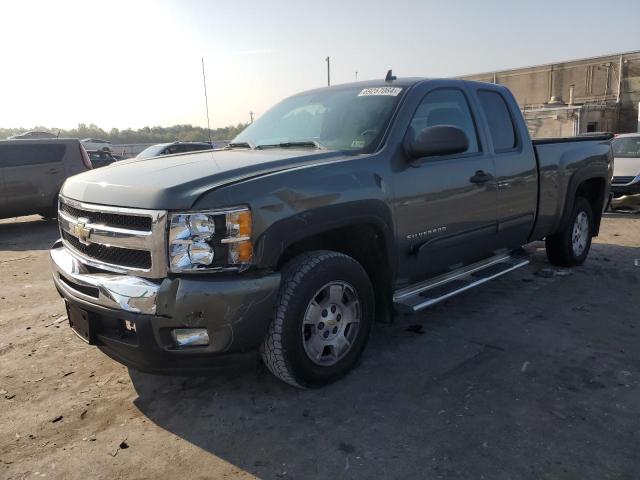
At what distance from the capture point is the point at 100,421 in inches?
122

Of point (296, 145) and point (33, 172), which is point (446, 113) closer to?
point (296, 145)

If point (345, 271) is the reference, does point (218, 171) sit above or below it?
above

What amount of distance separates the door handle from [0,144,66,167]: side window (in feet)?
31.6

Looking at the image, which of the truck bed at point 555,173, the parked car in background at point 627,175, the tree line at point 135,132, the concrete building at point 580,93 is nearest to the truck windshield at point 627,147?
the parked car in background at point 627,175

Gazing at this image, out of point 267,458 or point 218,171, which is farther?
point 218,171

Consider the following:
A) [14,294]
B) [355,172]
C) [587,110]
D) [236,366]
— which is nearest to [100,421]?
[236,366]

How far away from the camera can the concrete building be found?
1172 inches

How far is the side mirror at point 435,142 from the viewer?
360 cm

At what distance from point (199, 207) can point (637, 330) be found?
3.62 m

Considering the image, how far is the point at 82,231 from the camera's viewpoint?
3.18 m

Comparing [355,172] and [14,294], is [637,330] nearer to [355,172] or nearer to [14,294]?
[355,172]

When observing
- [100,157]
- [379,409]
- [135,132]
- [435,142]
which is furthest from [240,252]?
[135,132]

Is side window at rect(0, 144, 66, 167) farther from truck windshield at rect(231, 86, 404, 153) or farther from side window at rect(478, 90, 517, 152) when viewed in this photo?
side window at rect(478, 90, 517, 152)

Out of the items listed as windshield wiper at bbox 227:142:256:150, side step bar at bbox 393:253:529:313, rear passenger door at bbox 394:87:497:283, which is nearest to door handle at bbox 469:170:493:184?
rear passenger door at bbox 394:87:497:283
